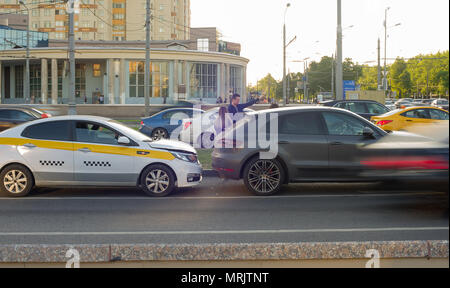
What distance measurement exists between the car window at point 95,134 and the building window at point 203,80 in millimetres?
50116

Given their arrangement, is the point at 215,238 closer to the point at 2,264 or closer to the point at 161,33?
the point at 2,264

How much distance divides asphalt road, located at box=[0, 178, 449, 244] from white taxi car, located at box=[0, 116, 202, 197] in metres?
0.29

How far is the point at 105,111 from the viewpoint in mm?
43750

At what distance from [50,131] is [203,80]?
5121cm

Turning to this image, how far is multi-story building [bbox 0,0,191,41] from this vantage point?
9594 centimetres

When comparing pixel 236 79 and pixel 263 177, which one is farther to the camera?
pixel 236 79

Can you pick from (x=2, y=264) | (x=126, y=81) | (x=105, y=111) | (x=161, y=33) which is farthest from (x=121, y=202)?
(x=161, y=33)

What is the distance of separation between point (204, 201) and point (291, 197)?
5.22 ft

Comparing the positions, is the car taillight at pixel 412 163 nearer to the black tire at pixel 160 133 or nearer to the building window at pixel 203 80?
the black tire at pixel 160 133

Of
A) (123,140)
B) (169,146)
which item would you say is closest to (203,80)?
(169,146)

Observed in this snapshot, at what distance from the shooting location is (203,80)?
6031cm

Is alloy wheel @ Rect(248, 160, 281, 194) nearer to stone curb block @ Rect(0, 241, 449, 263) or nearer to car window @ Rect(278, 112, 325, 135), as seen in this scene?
car window @ Rect(278, 112, 325, 135)

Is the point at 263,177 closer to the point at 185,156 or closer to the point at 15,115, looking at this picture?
the point at 185,156

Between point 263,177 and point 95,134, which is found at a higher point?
point 95,134
